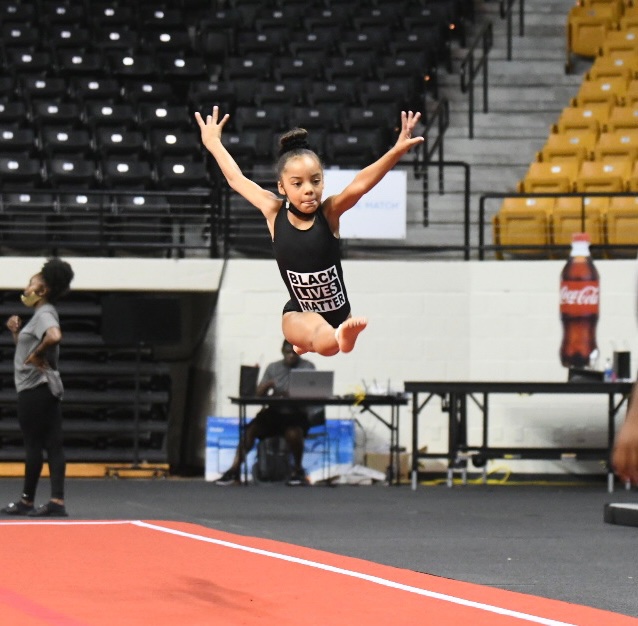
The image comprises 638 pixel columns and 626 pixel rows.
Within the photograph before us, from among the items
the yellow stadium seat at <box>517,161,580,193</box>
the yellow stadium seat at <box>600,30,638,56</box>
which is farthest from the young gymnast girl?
the yellow stadium seat at <box>600,30,638,56</box>

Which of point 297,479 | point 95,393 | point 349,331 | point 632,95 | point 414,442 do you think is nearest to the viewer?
point 349,331

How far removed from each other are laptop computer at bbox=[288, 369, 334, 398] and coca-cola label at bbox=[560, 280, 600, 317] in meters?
2.62

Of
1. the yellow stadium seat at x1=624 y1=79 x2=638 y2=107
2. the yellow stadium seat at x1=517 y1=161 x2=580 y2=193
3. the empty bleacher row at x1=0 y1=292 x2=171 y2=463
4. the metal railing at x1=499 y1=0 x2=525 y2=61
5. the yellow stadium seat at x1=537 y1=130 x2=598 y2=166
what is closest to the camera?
the empty bleacher row at x1=0 y1=292 x2=171 y2=463

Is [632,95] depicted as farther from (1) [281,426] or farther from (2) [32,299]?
(2) [32,299]

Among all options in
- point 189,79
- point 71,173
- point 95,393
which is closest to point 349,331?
point 95,393

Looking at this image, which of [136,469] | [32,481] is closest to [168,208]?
[136,469]

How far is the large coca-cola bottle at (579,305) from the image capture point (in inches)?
528

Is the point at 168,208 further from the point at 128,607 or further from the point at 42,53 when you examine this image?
the point at 128,607

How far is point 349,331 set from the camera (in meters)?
5.68

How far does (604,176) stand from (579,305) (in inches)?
73.4

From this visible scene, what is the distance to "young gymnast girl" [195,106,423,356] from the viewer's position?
5.97 meters

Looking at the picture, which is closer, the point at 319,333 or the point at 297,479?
the point at 319,333

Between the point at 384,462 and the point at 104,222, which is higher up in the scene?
the point at 104,222

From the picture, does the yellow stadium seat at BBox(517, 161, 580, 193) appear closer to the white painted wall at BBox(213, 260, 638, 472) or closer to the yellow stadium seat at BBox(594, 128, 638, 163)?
the yellow stadium seat at BBox(594, 128, 638, 163)
